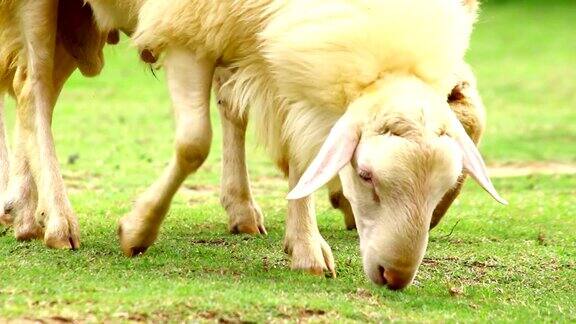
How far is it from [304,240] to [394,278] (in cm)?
108

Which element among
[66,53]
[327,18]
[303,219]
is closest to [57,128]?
[66,53]

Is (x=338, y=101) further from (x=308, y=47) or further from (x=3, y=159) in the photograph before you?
(x=3, y=159)

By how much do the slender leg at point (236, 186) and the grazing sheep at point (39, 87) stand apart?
901 millimetres

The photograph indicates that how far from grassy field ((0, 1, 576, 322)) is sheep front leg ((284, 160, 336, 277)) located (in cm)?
10

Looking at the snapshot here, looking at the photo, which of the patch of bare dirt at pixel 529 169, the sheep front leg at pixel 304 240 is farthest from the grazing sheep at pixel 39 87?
the patch of bare dirt at pixel 529 169

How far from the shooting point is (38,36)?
24.1ft

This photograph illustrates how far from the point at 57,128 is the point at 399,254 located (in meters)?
8.46

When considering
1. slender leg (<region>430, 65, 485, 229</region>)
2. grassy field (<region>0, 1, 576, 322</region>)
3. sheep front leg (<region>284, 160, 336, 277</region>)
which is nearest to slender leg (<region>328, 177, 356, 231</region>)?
grassy field (<region>0, 1, 576, 322</region>)

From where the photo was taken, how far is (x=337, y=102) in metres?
5.66

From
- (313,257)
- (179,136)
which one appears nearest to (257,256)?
(313,257)

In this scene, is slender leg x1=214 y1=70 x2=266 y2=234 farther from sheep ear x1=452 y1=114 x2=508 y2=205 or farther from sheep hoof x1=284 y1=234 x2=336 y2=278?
sheep ear x1=452 y1=114 x2=508 y2=205

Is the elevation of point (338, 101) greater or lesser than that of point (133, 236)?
greater

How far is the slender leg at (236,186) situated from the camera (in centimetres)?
772

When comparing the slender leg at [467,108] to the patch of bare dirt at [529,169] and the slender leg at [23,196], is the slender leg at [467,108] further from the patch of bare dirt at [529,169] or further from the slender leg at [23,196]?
the patch of bare dirt at [529,169]
